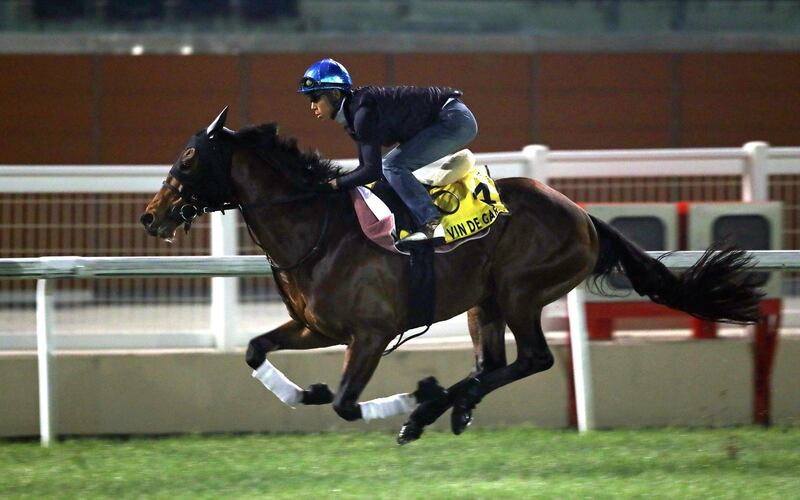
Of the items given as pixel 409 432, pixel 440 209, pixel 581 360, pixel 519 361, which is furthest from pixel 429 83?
pixel 409 432

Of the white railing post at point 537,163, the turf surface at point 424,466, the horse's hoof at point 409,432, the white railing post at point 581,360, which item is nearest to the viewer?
the turf surface at point 424,466

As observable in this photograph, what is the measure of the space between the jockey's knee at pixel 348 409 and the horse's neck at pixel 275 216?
0.71 meters

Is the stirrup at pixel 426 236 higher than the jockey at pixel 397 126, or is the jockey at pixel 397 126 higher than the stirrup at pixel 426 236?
the jockey at pixel 397 126

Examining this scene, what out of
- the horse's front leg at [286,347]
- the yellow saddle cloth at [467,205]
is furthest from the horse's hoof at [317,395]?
the yellow saddle cloth at [467,205]

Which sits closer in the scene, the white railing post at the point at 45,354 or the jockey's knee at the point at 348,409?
the jockey's knee at the point at 348,409

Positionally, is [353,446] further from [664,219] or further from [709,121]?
[709,121]

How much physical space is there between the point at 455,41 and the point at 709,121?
10.7 feet

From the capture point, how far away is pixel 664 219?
25.9 ft

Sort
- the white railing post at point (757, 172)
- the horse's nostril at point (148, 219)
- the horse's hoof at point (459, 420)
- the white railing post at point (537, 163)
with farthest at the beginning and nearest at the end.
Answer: the white railing post at point (757, 172) < the white railing post at point (537, 163) < the horse's hoof at point (459, 420) < the horse's nostril at point (148, 219)

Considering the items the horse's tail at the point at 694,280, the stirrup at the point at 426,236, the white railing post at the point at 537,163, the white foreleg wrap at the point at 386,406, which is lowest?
the white foreleg wrap at the point at 386,406

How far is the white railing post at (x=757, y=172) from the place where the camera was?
8.08m

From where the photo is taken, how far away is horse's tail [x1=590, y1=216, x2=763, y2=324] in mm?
6586

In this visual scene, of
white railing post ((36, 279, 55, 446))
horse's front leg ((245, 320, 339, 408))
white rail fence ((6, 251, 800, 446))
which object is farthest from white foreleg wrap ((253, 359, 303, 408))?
white railing post ((36, 279, 55, 446))

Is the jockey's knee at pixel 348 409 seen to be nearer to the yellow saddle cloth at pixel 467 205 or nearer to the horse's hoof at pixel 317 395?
the horse's hoof at pixel 317 395
